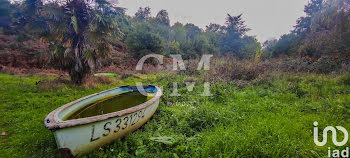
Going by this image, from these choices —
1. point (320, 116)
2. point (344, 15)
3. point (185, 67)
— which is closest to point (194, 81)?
point (185, 67)

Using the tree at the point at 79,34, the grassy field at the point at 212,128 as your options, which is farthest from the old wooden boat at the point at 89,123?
the tree at the point at 79,34

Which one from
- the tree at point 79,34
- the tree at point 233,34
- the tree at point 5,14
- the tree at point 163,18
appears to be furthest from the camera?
the tree at point 163,18

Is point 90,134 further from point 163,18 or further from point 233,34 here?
point 163,18

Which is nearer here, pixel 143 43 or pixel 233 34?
pixel 143 43

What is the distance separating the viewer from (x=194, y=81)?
22.2 ft

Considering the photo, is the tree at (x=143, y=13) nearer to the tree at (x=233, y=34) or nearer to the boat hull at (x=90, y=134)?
the tree at (x=233, y=34)

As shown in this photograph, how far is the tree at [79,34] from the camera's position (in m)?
5.45

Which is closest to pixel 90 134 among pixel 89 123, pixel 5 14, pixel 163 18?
pixel 89 123

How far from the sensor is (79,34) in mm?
5793

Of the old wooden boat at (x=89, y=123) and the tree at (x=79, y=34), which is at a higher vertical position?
the tree at (x=79, y=34)

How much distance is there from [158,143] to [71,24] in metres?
5.88

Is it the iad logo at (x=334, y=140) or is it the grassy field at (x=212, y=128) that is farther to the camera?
the grassy field at (x=212, y=128)

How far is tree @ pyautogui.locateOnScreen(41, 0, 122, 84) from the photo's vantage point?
5.45 metres

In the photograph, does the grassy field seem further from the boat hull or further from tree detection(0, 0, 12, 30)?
tree detection(0, 0, 12, 30)
